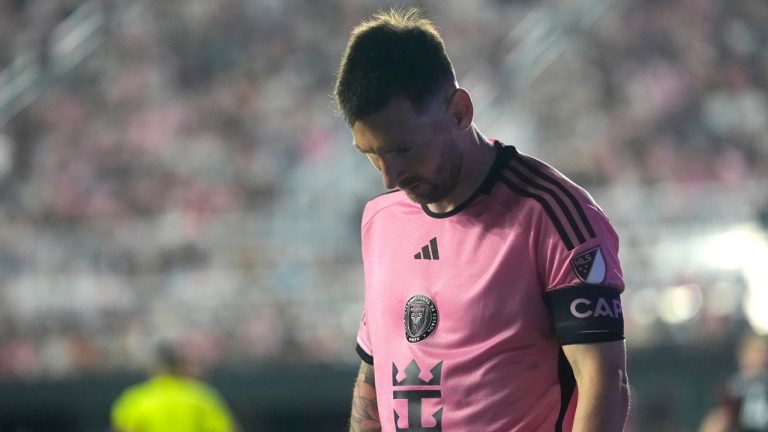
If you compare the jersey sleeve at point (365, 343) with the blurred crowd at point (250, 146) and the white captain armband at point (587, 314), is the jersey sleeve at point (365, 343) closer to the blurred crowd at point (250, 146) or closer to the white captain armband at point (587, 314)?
the white captain armband at point (587, 314)

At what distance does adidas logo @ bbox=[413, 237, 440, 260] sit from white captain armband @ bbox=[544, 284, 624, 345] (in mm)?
310

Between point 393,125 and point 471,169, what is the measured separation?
26cm

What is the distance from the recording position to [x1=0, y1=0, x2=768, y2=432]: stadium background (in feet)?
41.6

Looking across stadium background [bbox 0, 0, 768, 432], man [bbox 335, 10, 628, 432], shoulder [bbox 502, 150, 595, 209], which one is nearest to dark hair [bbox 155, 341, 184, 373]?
stadium background [bbox 0, 0, 768, 432]

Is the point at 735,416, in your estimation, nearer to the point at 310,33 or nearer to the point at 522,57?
the point at 522,57

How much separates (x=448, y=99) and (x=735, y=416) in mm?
6299

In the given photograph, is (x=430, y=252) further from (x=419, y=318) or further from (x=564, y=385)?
(x=564, y=385)

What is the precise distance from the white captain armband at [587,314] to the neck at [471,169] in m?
0.30

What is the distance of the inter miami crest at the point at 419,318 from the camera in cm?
289

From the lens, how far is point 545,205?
2.75 metres

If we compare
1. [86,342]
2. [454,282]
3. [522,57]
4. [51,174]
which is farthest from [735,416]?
[51,174]

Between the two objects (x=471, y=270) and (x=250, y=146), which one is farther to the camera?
(x=250, y=146)

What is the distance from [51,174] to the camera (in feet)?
51.1

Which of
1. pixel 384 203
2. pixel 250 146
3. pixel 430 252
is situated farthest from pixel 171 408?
pixel 430 252
